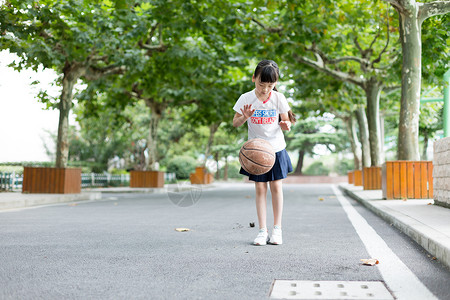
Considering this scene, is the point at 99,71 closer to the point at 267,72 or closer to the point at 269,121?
the point at 269,121

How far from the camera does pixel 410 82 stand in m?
11.1

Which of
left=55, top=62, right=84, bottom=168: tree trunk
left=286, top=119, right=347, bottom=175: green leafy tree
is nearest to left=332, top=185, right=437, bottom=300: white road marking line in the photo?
left=55, top=62, right=84, bottom=168: tree trunk

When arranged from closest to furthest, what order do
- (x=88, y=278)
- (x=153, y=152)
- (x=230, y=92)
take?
(x=88, y=278) < (x=230, y=92) < (x=153, y=152)

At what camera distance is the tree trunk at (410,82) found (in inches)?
436

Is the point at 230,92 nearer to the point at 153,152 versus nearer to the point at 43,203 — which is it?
the point at 153,152

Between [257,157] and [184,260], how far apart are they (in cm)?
129

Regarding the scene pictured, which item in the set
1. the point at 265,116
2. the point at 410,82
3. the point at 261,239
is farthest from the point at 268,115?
the point at 410,82

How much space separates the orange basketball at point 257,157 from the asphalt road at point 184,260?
2.78 feet

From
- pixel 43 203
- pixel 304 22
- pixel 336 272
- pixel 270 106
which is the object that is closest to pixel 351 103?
pixel 304 22

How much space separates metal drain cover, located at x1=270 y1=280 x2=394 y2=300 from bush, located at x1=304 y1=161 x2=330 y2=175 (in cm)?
5148

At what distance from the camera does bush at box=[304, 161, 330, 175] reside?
54.2 meters

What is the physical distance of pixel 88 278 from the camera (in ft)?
12.1

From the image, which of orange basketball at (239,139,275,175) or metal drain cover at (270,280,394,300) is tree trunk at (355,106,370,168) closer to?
orange basketball at (239,139,275,175)

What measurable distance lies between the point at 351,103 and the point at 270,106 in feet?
53.1
